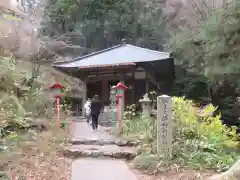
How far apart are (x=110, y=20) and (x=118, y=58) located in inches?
358

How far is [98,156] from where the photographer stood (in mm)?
8383

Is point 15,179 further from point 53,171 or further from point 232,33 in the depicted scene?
point 232,33

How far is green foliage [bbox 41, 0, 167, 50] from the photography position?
24.5 metres

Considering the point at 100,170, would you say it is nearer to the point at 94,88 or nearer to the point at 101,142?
the point at 101,142

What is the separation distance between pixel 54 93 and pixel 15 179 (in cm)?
595

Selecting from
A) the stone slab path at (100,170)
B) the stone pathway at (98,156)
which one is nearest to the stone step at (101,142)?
the stone pathway at (98,156)

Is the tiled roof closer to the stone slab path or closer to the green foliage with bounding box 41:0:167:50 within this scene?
the green foliage with bounding box 41:0:167:50

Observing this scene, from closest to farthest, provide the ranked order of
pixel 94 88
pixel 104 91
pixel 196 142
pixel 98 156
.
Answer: pixel 196 142
pixel 98 156
pixel 104 91
pixel 94 88

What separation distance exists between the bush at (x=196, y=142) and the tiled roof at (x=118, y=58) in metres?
6.85

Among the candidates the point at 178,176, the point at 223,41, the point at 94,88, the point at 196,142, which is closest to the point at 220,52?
the point at 223,41

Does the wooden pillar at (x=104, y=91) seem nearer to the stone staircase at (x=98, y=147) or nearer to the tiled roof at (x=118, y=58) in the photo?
the tiled roof at (x=118, y=58)

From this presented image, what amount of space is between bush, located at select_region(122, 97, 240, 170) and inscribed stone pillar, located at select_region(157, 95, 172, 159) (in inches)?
10.8


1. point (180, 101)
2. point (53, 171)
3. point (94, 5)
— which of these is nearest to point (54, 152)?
point (53, 171)

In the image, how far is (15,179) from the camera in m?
5.06
